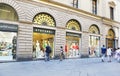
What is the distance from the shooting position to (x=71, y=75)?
37.1 ft

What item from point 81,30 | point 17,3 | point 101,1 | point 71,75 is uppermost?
point 101,1

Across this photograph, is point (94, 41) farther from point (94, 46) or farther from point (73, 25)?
point (73, 25)

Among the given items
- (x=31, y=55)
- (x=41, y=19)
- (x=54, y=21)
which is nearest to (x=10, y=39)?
(x=31, y=55)

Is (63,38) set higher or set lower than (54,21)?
lower

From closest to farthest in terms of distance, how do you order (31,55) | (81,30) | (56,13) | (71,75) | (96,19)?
(71,75), (31,55), (56,13), (81,30), (96,19)

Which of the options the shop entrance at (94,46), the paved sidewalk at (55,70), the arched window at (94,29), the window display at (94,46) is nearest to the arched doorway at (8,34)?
the paved sidewalk at (55,70)

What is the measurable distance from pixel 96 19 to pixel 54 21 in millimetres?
9475

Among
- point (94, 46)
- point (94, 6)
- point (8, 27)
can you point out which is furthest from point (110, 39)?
point (8, 27)

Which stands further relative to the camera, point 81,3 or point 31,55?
point 81,3

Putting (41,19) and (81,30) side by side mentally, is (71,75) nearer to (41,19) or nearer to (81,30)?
(41,19)

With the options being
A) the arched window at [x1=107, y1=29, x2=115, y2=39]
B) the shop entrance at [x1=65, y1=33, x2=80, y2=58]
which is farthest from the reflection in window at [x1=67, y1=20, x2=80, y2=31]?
the arched window at [x1=107, y1=29, x2=115, y2=39]

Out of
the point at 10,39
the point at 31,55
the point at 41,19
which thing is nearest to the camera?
the point at 10,39

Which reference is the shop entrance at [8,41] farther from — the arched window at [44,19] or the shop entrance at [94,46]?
the shop entrance at [94,46]

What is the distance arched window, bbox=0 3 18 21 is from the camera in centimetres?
1864
